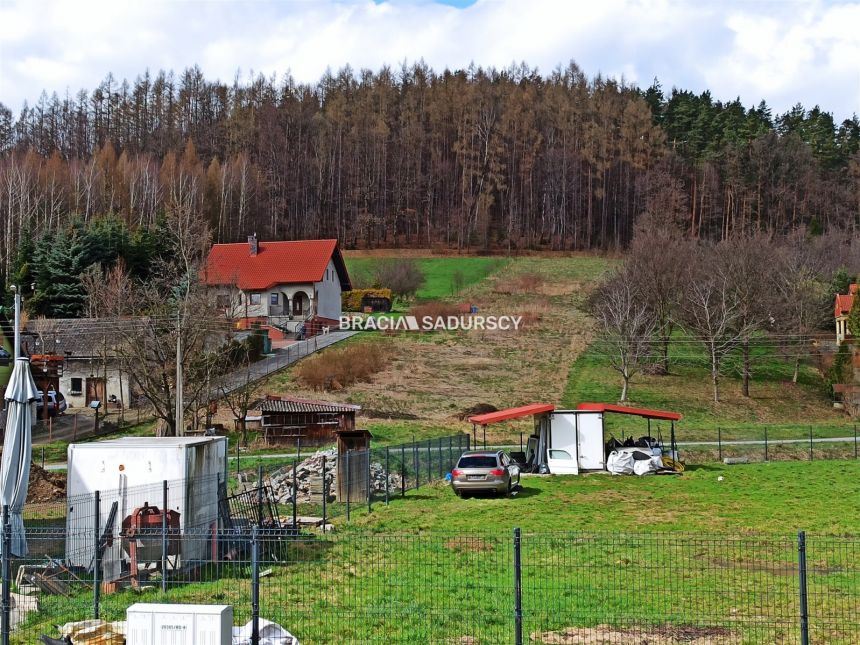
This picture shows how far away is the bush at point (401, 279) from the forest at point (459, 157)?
24.2 m

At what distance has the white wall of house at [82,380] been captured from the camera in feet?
164

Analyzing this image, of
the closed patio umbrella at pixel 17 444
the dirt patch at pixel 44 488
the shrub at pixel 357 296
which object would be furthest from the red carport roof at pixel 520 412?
the shrub at pixel 357 296

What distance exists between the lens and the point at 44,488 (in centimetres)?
2827

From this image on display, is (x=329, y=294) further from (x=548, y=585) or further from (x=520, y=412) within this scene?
(x=548, y=585)

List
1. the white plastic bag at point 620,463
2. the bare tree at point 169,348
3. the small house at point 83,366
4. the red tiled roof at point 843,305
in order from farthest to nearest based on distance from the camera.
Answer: the red tiled roof at point 843,305, the small house at point 83,366, the bare tree at point 169,348, the white plastic bag at point 620,463

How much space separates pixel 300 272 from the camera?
233 ft

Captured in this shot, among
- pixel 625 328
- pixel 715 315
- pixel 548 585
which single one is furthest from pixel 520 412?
pixel 715 315

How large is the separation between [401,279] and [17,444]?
6685 cm

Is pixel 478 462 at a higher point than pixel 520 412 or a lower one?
lower

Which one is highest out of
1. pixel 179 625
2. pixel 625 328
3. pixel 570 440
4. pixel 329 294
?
pixel 329 294

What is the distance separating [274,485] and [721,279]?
4165cm

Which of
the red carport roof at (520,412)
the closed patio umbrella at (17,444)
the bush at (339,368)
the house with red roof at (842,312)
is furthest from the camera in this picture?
the house with red roof at (842,312)

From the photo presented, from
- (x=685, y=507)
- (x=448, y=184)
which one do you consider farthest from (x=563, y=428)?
(x=448, y=184)

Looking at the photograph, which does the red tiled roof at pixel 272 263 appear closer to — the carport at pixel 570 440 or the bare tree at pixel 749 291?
the bare tree at pixel 749 291
